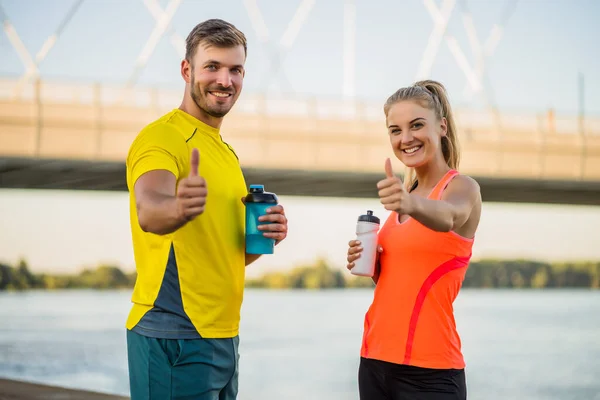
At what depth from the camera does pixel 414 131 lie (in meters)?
3.19

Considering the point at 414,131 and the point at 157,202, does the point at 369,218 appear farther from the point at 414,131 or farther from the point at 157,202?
the point at 157,202

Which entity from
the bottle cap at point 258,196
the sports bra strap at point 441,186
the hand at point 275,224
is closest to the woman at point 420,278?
the sports bra strap at point 441,186

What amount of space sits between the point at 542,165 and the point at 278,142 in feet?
26.0

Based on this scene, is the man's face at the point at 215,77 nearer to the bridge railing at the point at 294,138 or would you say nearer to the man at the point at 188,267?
the man at the point at 188,267

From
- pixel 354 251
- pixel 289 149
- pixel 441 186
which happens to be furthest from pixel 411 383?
pixel 289 149

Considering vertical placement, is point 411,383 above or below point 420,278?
below

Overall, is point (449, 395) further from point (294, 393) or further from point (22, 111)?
point (22, 111)

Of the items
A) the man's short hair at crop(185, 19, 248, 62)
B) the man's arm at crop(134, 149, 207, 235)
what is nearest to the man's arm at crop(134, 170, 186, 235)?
the man's arm at crop(134, 149, 207, 235)

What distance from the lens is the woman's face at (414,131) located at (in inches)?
125

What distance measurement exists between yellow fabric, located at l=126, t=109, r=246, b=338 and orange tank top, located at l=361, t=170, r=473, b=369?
0.56 meters

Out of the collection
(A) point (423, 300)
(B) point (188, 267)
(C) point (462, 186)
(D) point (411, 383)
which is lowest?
(D) point (411, 383)

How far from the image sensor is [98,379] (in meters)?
11.3

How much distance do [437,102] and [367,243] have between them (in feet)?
1.95

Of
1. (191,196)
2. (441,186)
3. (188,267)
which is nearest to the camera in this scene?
(191,196)
